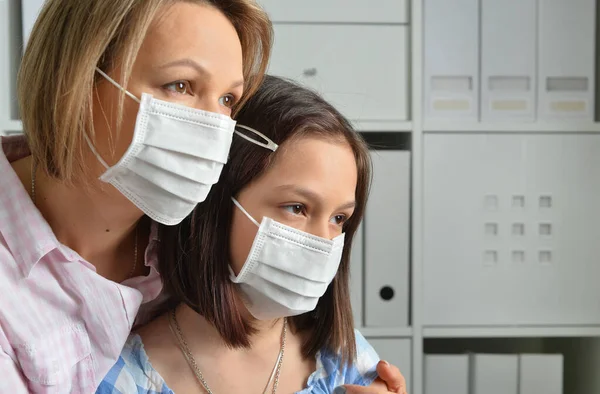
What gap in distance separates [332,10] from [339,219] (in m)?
0.76

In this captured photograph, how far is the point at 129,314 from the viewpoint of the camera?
3.06 feet

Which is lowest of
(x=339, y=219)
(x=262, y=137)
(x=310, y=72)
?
(x=339, y=219)

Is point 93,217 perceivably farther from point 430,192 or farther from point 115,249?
point 430,192

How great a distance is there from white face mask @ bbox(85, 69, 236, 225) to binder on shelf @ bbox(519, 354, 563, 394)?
3.70 feet

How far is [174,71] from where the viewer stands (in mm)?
798

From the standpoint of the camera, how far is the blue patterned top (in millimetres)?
949

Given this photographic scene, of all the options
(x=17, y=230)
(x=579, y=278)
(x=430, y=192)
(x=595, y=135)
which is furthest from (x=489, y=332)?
(x=17, y=230)

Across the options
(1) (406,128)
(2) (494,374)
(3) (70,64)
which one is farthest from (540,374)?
(3) (70,64)

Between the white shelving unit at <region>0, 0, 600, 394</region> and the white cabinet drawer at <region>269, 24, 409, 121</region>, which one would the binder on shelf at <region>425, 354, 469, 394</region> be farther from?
the white cabinet drawer at <region>269, 24, 409, 121</region>

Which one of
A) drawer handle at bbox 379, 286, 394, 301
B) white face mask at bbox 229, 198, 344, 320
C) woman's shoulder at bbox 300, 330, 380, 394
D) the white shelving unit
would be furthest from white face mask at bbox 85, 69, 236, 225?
drawer handle at bbox 379, 286, 394, 301

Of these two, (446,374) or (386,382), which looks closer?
(386,382)

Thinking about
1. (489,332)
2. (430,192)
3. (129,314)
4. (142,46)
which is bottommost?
(489,332)

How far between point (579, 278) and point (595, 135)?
13.4 inches

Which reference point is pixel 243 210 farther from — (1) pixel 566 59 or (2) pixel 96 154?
(1) pixel 566 59
